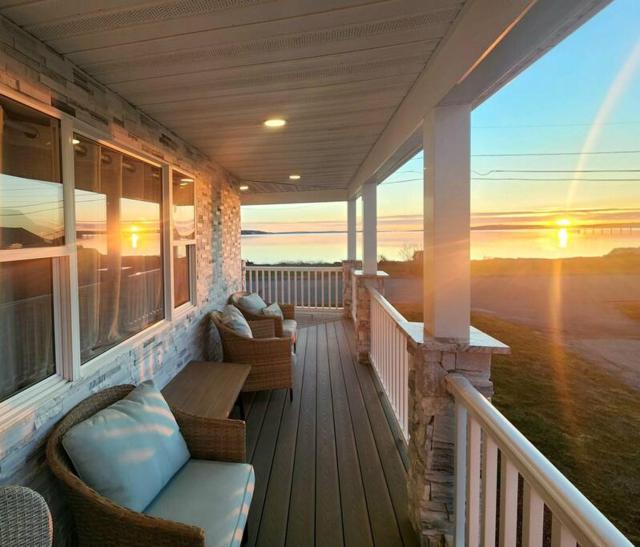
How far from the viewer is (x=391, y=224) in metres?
5.88

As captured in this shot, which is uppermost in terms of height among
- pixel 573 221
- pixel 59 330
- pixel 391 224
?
pixel 391 224

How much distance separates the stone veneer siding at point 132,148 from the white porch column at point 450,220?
6.37ft

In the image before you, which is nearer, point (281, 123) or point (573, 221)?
point (573, 221)

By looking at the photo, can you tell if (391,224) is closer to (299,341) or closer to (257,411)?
(299,341)

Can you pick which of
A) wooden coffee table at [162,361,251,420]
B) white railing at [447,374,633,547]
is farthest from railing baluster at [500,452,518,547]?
wooden coffee table at [162,361,251,420]

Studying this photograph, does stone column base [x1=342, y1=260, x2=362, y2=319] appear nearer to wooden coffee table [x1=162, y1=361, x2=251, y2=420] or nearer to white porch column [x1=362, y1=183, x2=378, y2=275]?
white porch column [x1=362, y1=183, x2=378, y2=275]

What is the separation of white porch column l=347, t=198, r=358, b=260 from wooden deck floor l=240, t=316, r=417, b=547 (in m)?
3.63

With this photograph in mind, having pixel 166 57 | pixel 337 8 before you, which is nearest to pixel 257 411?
pixel 166 57

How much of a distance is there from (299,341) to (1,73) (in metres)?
4.76

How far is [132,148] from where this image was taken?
2.41 m

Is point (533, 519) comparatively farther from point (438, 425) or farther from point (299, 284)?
point (299, 284)

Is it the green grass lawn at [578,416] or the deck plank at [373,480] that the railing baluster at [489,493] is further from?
the green grass lawn at [578,416]

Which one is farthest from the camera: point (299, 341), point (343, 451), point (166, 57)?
point (299, 341)

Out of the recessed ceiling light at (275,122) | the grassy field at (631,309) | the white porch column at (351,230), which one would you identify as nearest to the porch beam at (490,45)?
the recessed ceiling light at (275,122)
